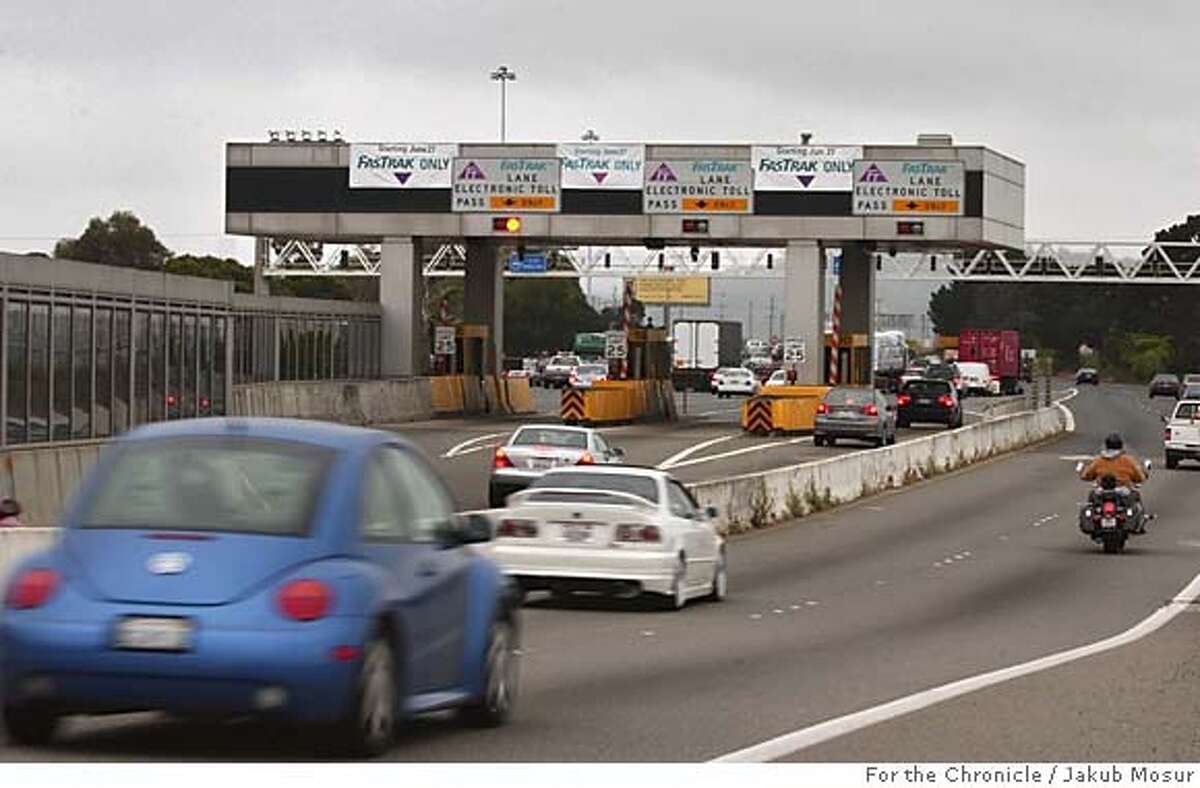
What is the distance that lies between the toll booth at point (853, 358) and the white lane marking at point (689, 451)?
9379 millimetres

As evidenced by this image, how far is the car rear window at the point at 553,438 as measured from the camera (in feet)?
128

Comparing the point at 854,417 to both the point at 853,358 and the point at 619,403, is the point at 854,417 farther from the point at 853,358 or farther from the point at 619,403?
the point at 853,358

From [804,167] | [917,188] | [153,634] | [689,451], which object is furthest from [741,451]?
[153,634]

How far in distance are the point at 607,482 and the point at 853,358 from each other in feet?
170

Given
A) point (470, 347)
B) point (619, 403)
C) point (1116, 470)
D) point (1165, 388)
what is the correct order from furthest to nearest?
point (1165, 388) → point (470, 347) → point (619, 403) → point (1116, 470)

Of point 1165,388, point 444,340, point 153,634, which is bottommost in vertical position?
point 1165,388

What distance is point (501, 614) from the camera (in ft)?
44.0

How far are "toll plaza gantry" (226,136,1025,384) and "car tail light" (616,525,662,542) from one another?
48.4 metres

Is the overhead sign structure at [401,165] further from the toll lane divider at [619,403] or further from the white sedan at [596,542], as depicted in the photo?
the white sedan at [596,542]

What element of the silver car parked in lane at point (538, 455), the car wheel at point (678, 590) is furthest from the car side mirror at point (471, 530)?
the silver car parked in lane at point (538, 455)

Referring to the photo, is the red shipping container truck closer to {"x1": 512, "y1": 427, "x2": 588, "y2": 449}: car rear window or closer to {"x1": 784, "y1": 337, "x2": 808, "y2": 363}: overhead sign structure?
{"x1": 784, "y1": 337, "x2": 808, "y2": 363}: overhead sign structure

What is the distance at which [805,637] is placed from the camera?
68.2 feet

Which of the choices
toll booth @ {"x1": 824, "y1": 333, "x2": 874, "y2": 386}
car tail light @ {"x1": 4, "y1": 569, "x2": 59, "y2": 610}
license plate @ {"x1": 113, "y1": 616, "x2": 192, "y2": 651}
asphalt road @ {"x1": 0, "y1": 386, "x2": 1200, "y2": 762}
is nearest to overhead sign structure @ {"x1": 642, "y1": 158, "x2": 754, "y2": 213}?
toll booth @ {"x1": 824, "y1": 333, "x2": 874, "y2": 386}

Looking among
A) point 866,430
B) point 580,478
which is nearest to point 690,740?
point 580,478
